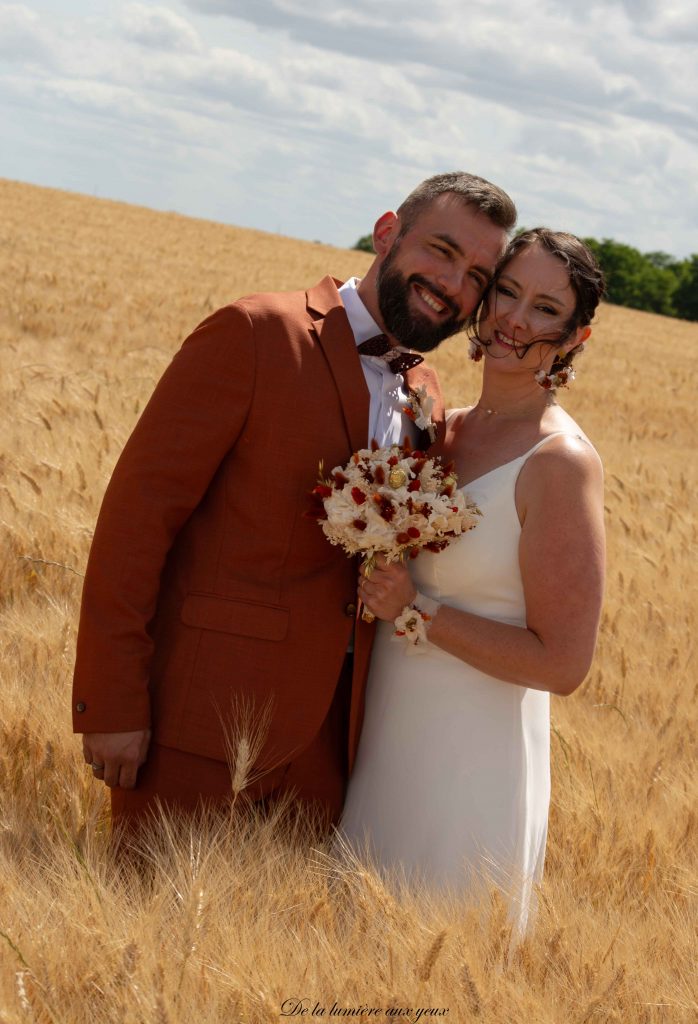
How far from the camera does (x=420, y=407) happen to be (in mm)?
3260

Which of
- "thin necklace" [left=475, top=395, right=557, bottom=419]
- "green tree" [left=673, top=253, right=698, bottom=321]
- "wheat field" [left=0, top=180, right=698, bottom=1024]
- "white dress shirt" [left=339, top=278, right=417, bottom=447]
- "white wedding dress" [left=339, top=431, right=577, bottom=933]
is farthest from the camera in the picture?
"green tree" [left=673, top=253, right=698, bottom=321]

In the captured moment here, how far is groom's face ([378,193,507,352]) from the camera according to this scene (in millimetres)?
3205

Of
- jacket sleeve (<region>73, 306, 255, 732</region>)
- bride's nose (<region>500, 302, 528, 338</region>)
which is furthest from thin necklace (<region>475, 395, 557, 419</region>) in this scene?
jacket sleeve (<region>73, 306, 255, 732</region>)

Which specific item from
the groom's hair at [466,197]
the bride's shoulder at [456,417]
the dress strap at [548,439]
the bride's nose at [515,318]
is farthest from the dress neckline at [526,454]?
the groom's hair at [466,197]

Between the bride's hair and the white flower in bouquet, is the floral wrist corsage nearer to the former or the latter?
the white flower in bouquet

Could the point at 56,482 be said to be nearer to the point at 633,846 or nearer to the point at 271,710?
the point at 271,710

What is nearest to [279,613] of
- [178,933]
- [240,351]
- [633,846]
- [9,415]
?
[240,351]

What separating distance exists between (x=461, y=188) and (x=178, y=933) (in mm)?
2156

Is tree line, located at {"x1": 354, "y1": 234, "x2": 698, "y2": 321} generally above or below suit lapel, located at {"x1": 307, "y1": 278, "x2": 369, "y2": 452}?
above

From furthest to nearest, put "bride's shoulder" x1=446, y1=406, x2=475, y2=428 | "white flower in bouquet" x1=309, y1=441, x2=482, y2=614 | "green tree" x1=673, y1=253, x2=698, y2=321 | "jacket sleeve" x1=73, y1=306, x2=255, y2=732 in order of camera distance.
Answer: "green tree" x1=673, y1=253, x2=698, y2=321 → "bride's shoulder" x1=446, y1=406, x2=475, y2=428 → "jacket sleeve" x1=73, y1=306, x2=255, y2=732 → "white flower in bouquet" x1=309, y1=441, x2=482, y2=614

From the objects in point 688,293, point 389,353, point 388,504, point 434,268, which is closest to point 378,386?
point 389,353

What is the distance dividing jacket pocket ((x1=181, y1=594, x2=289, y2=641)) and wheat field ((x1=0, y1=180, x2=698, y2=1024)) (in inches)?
19.6

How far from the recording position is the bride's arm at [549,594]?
9.82 ft

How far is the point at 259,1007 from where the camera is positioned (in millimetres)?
2117
